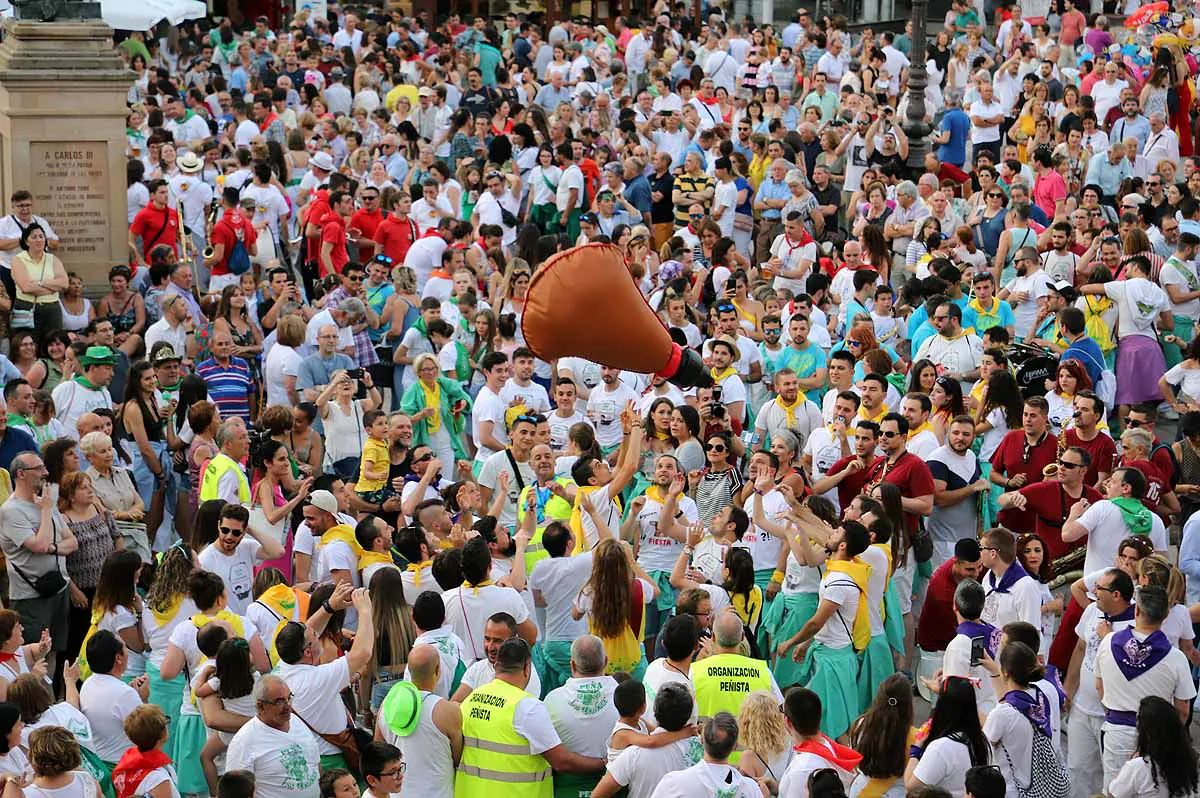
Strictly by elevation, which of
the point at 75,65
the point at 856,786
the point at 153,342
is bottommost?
the point at 856,786

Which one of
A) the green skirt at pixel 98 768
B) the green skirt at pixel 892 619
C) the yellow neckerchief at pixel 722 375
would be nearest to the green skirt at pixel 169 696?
the green skirt at pixel 98 768

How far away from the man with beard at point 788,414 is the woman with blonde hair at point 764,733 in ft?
14.2

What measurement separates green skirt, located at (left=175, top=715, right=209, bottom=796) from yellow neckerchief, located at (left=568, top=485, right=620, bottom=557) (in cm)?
229

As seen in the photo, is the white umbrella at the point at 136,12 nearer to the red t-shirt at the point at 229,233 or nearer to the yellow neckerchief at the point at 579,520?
the red t-shirt at the point at 229,233

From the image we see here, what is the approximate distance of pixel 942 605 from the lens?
9.67 meters

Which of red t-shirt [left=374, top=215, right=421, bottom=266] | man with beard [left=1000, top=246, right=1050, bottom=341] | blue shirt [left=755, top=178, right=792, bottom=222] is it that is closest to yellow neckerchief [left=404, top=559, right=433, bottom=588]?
man with beard [left=1000, top=246, right=1050, bottom=341]

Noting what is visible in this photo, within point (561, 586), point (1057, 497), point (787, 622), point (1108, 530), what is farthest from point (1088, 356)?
point (561, 586)

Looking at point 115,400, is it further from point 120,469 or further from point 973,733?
point 973,733

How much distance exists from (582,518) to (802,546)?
4.15ft

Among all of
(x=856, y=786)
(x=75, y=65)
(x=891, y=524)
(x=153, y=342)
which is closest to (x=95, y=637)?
(x=856, y=786)

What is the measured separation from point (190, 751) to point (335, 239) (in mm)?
8133

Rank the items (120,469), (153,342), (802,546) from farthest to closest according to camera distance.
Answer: (153,342) < (120,469) < (802,546)

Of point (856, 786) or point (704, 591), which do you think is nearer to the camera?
point (856, 786)

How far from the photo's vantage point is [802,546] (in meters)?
9.43
